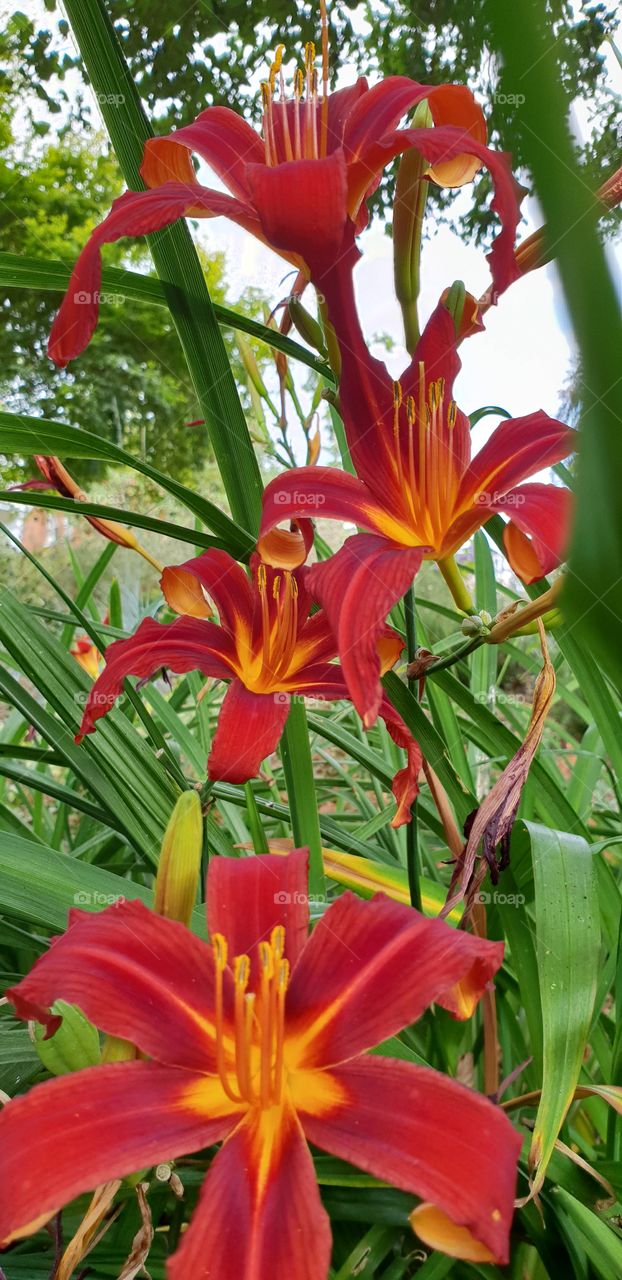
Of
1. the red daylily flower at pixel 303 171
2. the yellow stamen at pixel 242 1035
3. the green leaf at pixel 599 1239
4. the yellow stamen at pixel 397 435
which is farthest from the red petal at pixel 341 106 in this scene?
the green leaf at pixel 599 1239

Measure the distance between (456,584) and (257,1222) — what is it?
0.20m

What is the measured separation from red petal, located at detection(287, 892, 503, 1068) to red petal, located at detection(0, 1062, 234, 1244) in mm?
38

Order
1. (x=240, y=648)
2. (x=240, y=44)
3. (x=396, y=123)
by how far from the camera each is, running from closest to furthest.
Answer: (x=396, y=123) → (x=240, y=648) → (x=240, y=44)

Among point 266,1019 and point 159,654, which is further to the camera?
point 159,654

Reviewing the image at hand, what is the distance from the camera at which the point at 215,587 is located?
0.40 m

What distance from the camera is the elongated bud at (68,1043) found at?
26 centimetres

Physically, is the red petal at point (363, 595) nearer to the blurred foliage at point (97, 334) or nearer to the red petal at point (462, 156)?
the red petal at point (462, 156)

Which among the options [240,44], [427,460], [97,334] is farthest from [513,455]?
[97,334]

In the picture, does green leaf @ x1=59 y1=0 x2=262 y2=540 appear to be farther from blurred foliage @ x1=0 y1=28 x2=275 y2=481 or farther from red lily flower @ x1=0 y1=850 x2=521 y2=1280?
blurred foliage @ x1=0 y1=28 x2=275 y2=481

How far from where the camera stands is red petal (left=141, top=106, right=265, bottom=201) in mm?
345

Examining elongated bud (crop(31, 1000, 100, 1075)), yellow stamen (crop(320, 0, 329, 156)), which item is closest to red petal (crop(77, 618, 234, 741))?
elongated bud (crop(31, 1000, 100, 1075))

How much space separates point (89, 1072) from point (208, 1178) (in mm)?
42

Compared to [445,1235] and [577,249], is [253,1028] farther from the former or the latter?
[577,249]

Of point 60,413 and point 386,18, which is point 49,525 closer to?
point 60,413
